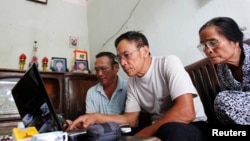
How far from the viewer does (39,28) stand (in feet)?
7.79

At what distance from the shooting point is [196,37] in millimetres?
1504

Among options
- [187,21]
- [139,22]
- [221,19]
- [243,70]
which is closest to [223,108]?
[243,70]

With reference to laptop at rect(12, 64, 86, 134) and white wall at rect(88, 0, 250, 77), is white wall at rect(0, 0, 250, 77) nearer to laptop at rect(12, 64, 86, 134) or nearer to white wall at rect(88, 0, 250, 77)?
white wall at rect(88, 0, 250, 77)

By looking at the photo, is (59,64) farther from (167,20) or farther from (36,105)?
(36,105)

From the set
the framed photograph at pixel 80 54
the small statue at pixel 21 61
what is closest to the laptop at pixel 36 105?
the small statue at pixel 21 61

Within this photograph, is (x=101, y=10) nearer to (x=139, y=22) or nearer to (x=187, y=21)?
(x=139, y=22)

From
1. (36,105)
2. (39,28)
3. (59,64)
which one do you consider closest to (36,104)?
(36,105)

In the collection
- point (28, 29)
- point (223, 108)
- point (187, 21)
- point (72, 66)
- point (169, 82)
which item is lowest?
point (223, 108)

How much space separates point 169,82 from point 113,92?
0.71 metres

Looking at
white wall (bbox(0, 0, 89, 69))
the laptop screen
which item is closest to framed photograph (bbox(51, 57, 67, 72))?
white wall (bbox(0, 0, 89, 69))

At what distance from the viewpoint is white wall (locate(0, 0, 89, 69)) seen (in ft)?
7.06

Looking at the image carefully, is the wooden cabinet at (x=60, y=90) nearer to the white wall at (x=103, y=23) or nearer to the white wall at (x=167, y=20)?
the white wall at (x=103, y=23)

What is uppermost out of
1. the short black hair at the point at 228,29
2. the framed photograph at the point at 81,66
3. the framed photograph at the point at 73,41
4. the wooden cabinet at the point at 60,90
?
the framed photograph at the point at 73,41

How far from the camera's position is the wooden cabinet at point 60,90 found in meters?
1.76
